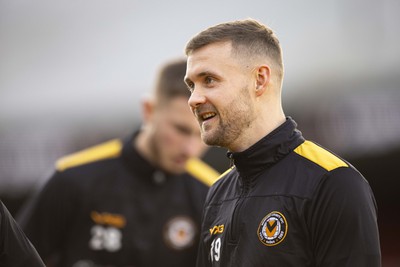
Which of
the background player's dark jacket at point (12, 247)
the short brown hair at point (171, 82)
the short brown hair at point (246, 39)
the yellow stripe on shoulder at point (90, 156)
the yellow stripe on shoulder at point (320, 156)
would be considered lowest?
the yellow stripe on shoulder at point (90, 156)

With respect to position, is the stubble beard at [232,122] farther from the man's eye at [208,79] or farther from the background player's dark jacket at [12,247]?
the background player's dark jacket at [12,247]

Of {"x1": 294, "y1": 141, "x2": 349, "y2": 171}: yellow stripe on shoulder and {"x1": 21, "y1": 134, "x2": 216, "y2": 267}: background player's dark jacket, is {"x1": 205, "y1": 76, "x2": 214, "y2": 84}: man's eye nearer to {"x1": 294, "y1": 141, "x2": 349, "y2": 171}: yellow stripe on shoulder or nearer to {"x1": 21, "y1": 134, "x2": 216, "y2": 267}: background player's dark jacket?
{"x1": 294, "y1": 141, "x2": 349, "y2": 171}: yellow stripe on shoulder

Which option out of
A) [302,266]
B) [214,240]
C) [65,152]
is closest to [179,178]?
[214,240]

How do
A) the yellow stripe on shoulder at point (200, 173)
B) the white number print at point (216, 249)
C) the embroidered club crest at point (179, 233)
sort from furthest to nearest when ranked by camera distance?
the yellow stripe on shoulder at point (200, 173) < the embroidered club crest at point (179, 233) < the white number print at point (216, 249)

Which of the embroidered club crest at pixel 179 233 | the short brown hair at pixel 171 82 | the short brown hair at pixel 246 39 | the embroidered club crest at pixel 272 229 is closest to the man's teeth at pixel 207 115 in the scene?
the short brown hair at pixel 246 39

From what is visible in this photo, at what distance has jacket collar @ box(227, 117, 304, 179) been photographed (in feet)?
10.3

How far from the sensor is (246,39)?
3189 mm

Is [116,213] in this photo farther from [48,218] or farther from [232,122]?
[232,122]

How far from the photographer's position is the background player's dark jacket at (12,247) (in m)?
3.16

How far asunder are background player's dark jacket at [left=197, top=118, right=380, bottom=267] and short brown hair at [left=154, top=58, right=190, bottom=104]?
5.79 feet


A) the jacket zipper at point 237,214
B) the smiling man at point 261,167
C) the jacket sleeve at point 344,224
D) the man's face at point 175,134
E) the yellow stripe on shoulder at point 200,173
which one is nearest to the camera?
the jacket sleeve at point 344,224

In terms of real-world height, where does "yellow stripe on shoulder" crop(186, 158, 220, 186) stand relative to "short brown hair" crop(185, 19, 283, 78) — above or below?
below

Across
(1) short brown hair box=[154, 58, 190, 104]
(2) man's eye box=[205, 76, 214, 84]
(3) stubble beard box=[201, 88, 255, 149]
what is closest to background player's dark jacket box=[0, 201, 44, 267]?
(3) stubble beard box=[201, 88, 255, 149]

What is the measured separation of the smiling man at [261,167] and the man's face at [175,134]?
1.62 metres
